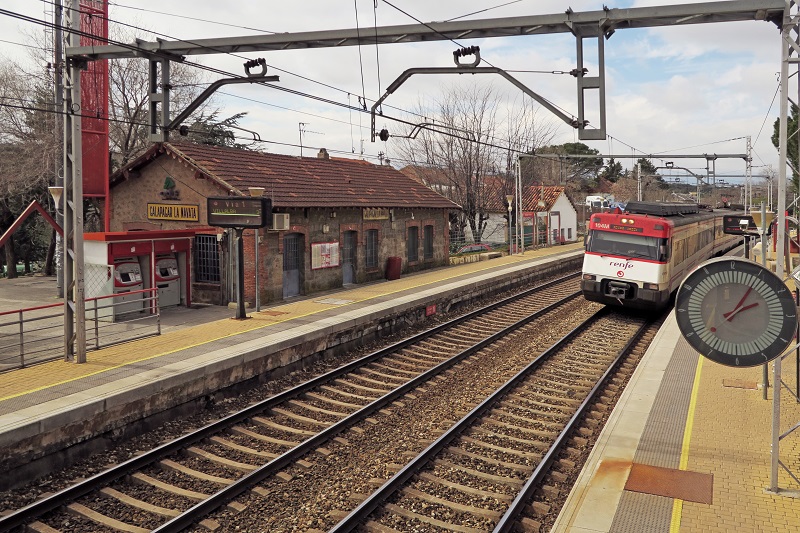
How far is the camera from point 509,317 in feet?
62.6

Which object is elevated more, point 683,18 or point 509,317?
point 683,18

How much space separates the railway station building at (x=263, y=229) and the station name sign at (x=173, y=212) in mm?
30

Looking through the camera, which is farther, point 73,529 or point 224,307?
point 224,307

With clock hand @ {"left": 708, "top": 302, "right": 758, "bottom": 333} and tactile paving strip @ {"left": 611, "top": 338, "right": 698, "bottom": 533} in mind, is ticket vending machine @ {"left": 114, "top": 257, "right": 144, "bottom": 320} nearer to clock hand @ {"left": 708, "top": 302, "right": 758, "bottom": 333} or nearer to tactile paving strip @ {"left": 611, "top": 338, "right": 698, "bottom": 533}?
tactile paving strip @ {"left": 611, "top": 338, "right": 698, "bottom": 533}

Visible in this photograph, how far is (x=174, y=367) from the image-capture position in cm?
1084

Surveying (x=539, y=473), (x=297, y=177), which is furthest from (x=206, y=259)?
(x=539, y=473)

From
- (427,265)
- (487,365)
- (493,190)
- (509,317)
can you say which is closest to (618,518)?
(487,365)

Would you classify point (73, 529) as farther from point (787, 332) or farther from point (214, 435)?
point (787, 332)

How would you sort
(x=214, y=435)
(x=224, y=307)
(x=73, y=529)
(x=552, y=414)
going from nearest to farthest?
1. (x=73, y=529)
2. (x=214, y=435)
3. (x=552, y=414)
4. (x=224, y=307)

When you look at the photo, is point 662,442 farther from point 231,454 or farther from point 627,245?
point 627,245

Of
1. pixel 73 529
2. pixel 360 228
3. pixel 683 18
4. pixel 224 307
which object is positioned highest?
pixel 683 18

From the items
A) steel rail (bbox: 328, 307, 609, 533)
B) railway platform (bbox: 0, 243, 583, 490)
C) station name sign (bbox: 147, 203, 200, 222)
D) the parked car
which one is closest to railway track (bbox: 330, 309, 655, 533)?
steel rail (bbox: 328, 307, 609, 533)

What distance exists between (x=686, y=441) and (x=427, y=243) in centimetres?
2098

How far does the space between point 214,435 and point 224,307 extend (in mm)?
8987
